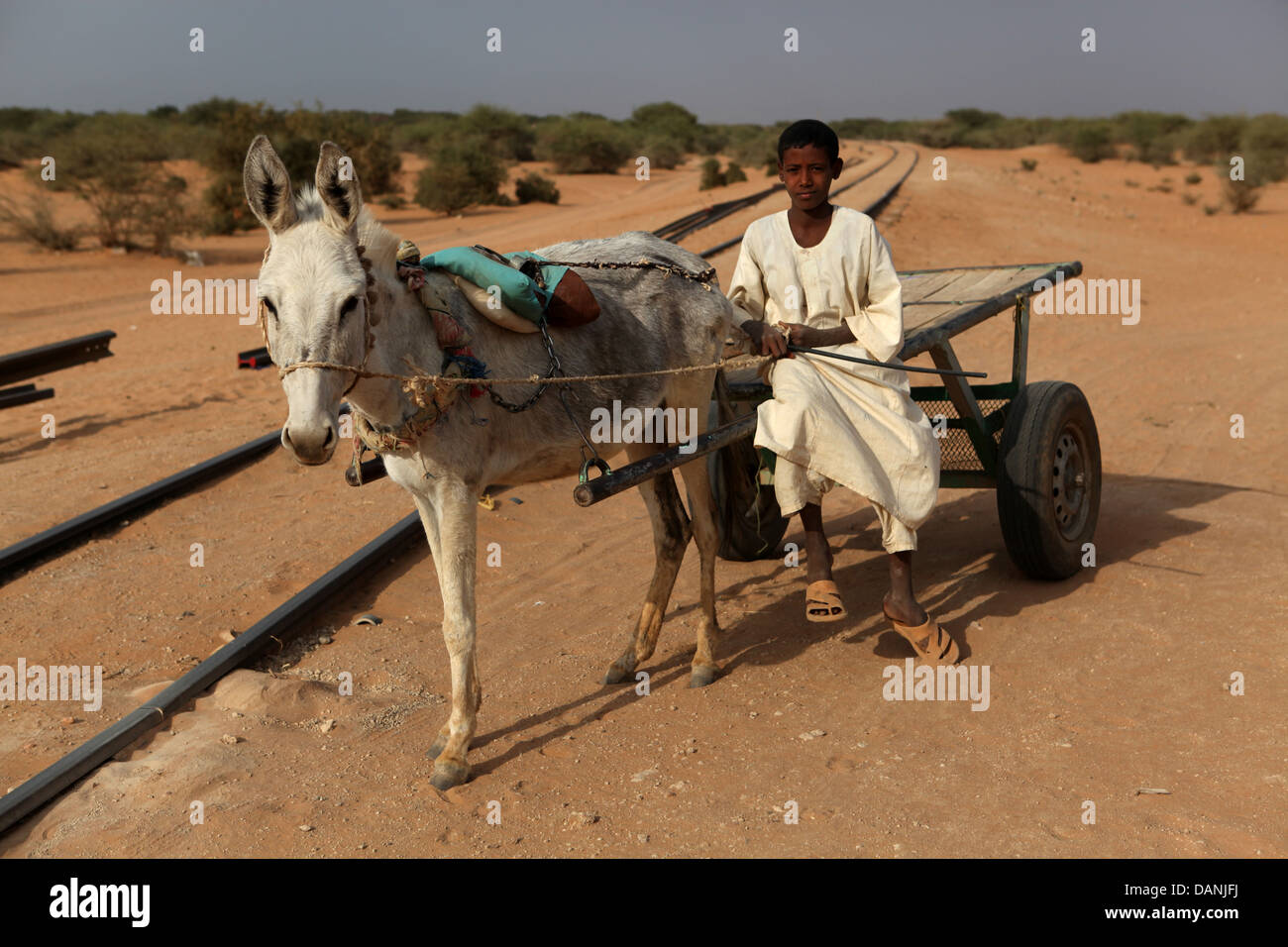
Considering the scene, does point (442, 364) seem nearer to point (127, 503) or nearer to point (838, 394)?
point (838, 394)

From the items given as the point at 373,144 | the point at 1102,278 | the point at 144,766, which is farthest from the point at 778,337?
the point at 373,144

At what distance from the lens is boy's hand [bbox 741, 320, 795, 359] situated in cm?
458

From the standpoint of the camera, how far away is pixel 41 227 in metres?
22.3

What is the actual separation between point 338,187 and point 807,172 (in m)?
2.10

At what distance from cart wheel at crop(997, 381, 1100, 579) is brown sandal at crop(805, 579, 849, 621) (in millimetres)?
1235

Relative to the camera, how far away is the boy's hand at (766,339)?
458 cm

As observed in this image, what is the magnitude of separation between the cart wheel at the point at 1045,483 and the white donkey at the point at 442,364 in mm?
1515

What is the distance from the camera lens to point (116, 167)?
2203 centimetres

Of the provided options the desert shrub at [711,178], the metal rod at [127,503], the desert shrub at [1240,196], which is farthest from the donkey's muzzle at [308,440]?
the desert shrub at [711,178]

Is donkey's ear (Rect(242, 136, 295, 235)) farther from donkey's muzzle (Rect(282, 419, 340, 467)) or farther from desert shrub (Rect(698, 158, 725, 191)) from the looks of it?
desert shrub (Rect(698, 158, 725, 191))

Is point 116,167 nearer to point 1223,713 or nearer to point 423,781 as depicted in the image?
point 423,781

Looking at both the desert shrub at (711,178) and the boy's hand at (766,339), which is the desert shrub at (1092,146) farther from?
the boy's hand at (766,339)
